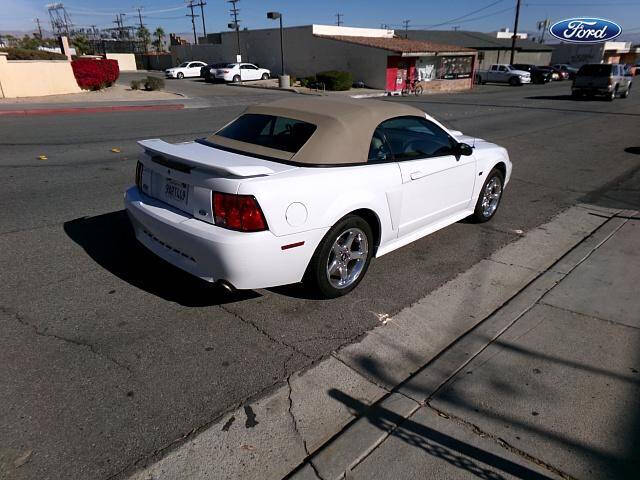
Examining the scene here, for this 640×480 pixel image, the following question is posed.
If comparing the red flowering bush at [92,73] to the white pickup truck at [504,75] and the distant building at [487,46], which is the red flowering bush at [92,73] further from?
the white pickup truck at [504,75]

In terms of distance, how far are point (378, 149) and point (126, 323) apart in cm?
244

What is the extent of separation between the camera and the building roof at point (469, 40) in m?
51.7

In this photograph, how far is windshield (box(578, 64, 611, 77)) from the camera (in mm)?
24141

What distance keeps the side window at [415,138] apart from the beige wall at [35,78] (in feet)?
73.2

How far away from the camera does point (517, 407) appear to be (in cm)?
263

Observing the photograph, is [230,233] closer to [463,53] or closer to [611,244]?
[611,244]

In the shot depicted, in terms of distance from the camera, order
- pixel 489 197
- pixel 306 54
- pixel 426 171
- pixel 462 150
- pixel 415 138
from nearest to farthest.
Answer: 1. pixel 426 171
2. pixel 415 138
3. pixel 462 150
4. pixel 489 197
5. pixel 306 54

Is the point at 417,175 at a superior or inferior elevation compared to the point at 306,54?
inferior

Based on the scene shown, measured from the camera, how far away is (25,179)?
7051 mm

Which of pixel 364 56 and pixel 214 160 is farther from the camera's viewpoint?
pixel 364 56

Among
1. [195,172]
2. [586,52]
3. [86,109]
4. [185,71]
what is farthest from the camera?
[586,52]

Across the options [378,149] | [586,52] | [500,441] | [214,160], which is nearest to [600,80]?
[378,149]

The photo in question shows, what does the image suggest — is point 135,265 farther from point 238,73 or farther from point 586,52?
point 586,52

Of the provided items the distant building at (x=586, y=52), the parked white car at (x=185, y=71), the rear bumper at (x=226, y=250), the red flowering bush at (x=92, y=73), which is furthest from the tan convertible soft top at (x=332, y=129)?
the distant building at (x=586, y=52)
